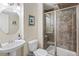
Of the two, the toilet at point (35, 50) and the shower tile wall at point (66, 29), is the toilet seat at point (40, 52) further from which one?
the shower tile wall at point (66, 29)

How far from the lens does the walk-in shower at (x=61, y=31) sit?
1589 millimetres

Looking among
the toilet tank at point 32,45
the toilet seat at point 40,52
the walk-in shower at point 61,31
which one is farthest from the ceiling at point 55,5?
the toilet seat at point 40,52

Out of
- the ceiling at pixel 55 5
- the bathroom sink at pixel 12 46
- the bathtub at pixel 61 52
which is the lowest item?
the bathtub at pixel 61 52

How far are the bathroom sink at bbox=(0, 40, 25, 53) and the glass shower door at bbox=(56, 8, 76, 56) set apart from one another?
0.59 m

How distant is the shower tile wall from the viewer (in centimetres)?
158

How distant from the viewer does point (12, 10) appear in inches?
62.1

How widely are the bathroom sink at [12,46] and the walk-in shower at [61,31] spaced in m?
0.39

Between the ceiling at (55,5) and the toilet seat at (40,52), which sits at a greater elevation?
the ceiling at (55,5)

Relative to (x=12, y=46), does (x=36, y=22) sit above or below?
above

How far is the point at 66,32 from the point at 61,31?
8 centimetres

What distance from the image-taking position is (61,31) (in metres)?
1.63

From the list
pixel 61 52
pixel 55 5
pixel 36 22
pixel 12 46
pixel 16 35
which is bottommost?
pixel 61 52

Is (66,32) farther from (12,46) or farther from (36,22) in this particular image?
(12,46)

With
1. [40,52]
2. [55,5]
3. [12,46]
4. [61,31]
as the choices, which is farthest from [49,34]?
[12,46]
